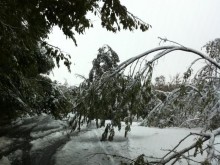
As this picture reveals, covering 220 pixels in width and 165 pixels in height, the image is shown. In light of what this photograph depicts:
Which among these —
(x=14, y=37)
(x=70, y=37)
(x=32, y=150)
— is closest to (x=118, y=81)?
(x=70, y=37)

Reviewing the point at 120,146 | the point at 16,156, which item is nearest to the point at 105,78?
the point at 120,146

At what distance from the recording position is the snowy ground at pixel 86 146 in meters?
7.67

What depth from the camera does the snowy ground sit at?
7674 mm

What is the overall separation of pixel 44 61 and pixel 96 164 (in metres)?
5.95

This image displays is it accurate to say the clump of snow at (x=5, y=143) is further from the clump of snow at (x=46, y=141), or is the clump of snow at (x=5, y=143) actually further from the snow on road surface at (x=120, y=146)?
the snow on road surface at (x=120, y=146)

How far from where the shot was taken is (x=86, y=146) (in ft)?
27.8

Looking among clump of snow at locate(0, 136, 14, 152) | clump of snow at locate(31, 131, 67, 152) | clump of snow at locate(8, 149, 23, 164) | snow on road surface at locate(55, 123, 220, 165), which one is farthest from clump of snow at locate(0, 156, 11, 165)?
snow on road surface at locate(55, 123, 220, 165)

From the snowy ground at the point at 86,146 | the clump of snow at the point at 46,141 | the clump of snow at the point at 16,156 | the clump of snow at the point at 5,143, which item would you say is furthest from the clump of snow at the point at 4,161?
the clump of snow at the point at 46,141

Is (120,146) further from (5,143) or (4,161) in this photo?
(5,143)

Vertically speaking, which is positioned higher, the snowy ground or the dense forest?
the dense forest

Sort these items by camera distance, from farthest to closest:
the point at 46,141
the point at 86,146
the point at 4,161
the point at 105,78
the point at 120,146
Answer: the point at 46,141
the point at 86,146
the point at 120,146
the point at 4,161
the point at 105,78

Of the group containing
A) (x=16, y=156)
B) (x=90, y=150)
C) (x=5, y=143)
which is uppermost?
(x=5, y=143)

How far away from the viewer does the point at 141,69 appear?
21.7 ft

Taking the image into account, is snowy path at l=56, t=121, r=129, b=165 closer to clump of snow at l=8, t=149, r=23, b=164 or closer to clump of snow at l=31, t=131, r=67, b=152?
clump of snow at l=31, t=131, r=67, b=152
